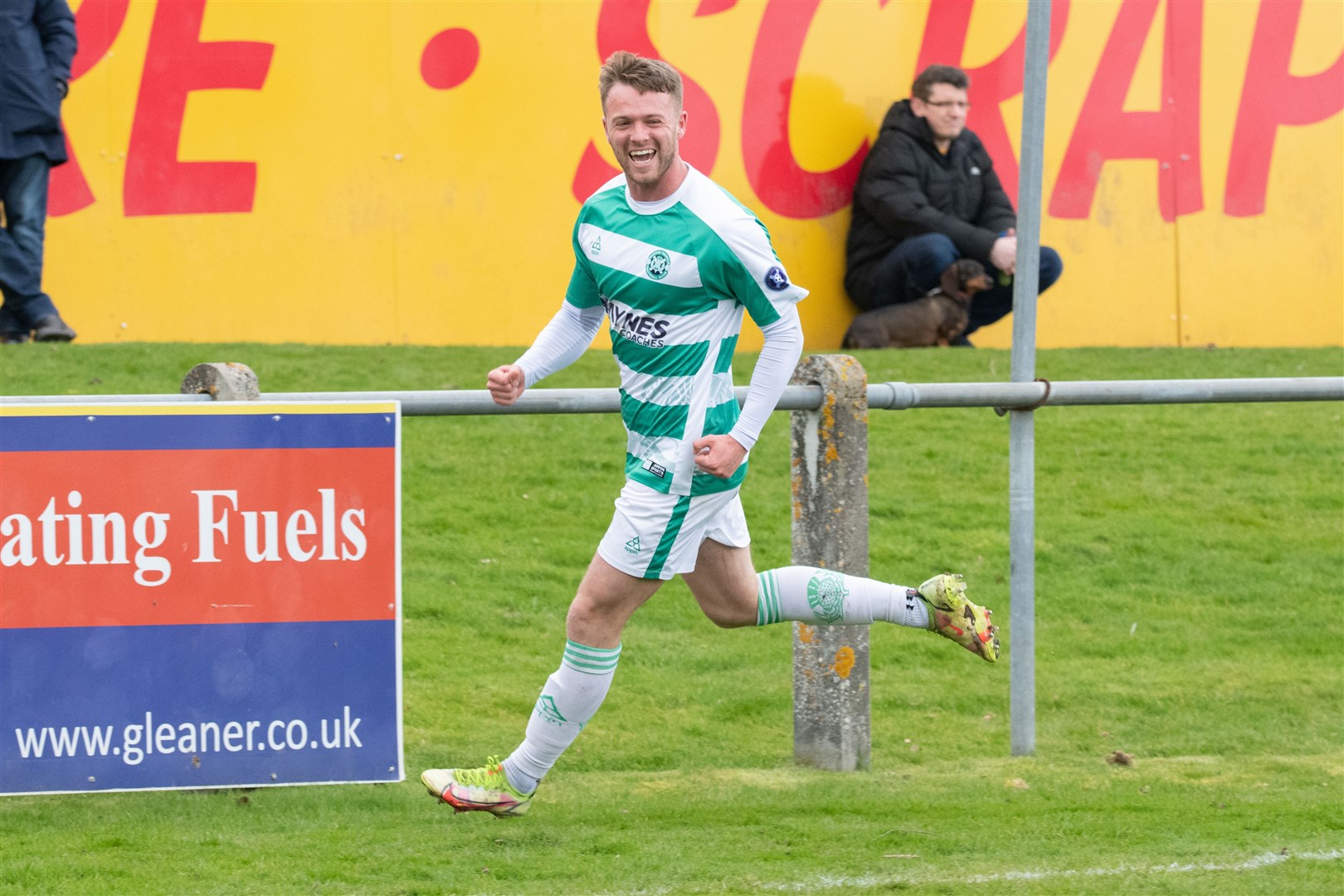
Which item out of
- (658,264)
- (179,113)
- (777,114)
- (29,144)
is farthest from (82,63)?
(658,264)

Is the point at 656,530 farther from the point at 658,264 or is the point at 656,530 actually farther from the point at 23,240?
the point at 23,240

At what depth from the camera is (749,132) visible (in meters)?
11.5

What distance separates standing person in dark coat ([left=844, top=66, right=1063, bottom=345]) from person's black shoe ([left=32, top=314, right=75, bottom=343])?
4916 millimetres

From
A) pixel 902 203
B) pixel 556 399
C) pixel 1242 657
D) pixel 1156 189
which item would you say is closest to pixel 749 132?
pixel 902 203

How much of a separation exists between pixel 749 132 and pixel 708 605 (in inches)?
283

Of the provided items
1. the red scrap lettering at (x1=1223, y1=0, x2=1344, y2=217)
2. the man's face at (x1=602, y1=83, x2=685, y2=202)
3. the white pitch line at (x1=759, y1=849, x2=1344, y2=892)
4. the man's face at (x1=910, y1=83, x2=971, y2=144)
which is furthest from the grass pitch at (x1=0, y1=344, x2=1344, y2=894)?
the red scrap lettering at (x1=1223, y1=0, x2=1344, y2=217)

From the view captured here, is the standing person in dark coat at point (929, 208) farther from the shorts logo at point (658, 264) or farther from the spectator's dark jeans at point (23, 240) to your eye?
the shorts logo at point (658, 264)

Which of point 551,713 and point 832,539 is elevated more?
point 832,539

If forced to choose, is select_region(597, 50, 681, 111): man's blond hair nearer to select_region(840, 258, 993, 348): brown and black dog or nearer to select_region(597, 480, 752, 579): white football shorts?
select_region(597, 480, 752, 579): white football shorts

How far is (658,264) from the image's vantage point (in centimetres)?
438

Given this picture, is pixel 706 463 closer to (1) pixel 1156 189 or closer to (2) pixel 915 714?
(2) pixel 915 714

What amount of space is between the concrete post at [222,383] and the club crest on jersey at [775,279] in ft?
4.91

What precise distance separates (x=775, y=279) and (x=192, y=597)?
5.86 feet

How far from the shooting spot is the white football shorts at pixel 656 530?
446 cm
